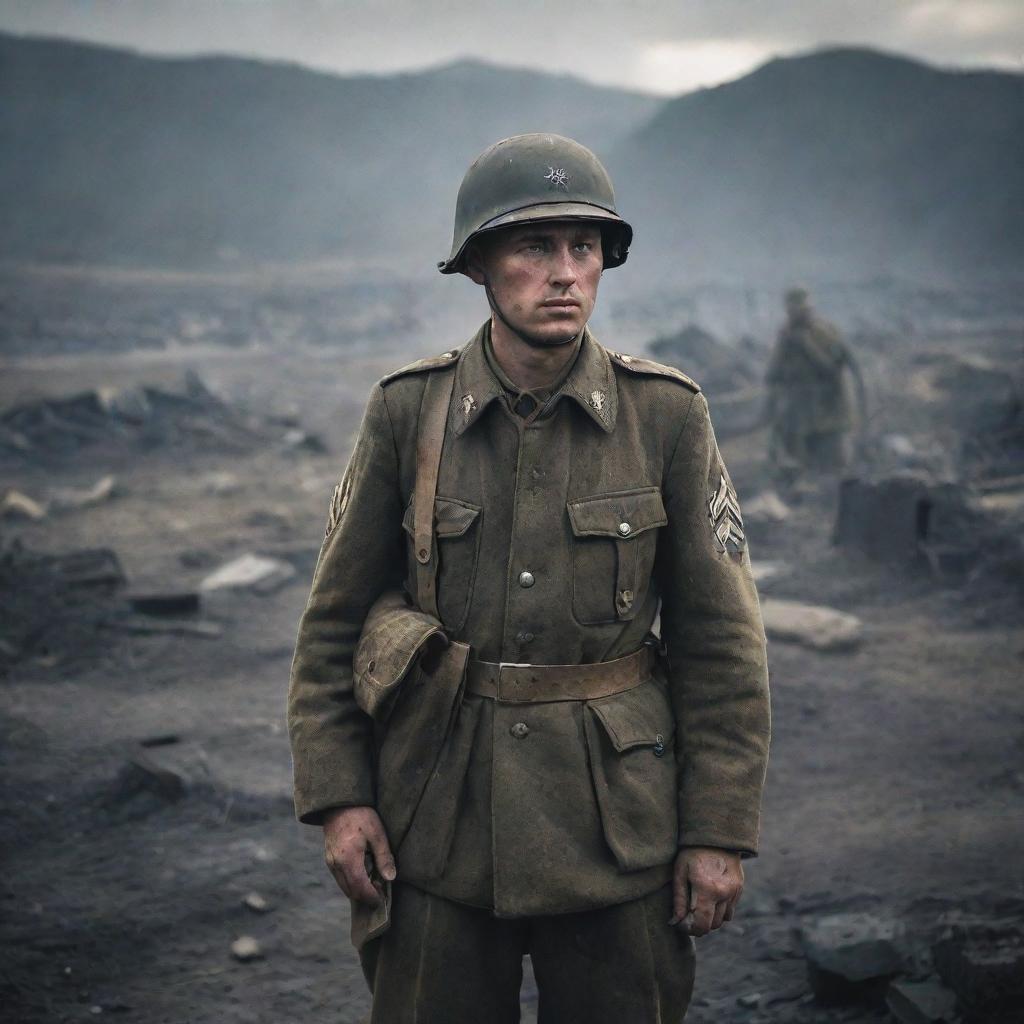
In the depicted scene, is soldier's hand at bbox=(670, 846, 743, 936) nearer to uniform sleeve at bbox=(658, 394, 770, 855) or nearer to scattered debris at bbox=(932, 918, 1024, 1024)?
uniform sleeve at bbox=(658, 394, 770, 855)

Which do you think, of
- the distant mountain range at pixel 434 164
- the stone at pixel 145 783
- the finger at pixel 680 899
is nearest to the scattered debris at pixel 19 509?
the stone at pixel 145 783

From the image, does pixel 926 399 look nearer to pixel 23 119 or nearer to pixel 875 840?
pixel 875 840

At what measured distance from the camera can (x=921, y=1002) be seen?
2779 millimetres

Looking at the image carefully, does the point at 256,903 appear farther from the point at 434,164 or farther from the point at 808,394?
the point at 434,164

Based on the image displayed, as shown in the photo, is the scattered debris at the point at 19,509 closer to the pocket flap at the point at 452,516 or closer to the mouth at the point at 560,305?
the pocket flap at the point at 452,516

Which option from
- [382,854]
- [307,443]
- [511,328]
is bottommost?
[307,443]

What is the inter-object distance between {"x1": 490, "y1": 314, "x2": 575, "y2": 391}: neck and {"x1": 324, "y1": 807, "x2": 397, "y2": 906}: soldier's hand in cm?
85

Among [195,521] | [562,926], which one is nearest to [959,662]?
[562,926]

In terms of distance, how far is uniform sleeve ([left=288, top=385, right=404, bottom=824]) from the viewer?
1.89 m

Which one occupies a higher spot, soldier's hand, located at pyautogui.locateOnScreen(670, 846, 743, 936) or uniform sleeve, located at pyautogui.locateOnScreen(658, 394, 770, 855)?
uniform sleeve, located at pyautogui.locateOnScreen(658, 394, 770, 855)

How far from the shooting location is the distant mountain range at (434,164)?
3675 centimetres

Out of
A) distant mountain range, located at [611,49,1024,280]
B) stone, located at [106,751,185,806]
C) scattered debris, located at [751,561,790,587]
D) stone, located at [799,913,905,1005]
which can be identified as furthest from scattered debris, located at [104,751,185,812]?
distant mountain range, located at [611,49,1024,280]

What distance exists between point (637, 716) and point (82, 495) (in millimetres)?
9301

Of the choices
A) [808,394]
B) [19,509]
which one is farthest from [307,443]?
[808,394]
